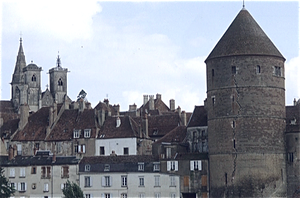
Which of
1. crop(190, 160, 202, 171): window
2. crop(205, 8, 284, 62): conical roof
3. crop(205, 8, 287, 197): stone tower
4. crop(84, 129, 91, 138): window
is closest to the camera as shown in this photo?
crop(205, 8, 287, 197): stone tower

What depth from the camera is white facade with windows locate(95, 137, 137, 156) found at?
280 feet

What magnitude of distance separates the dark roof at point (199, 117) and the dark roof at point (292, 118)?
7095 mm

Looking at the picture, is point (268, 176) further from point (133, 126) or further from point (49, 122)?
point (49, 122)

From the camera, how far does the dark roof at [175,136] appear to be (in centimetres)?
8206

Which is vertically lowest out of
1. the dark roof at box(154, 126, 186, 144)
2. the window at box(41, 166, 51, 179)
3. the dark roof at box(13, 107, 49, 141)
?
the window at box(41, 166, 51, 179)

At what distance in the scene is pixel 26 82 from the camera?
14412 cm

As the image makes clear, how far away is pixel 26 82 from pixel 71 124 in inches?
2245

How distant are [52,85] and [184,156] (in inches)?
2924

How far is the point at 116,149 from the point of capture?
86.1 m

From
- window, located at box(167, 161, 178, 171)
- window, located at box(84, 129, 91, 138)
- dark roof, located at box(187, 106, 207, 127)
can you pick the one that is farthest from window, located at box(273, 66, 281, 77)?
window, located at box(84, 129, 91, 138)

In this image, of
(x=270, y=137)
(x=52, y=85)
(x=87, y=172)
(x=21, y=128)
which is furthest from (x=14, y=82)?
(x=270, y=137)

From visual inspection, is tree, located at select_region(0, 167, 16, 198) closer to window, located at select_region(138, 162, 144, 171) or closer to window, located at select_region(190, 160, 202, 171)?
window, located at select_region(138, 162, 144, 171)

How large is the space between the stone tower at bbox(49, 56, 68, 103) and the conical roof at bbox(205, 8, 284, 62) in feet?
242

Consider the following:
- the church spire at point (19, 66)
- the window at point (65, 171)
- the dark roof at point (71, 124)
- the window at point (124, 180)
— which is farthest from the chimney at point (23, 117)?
the church spire at point (19, 66)
